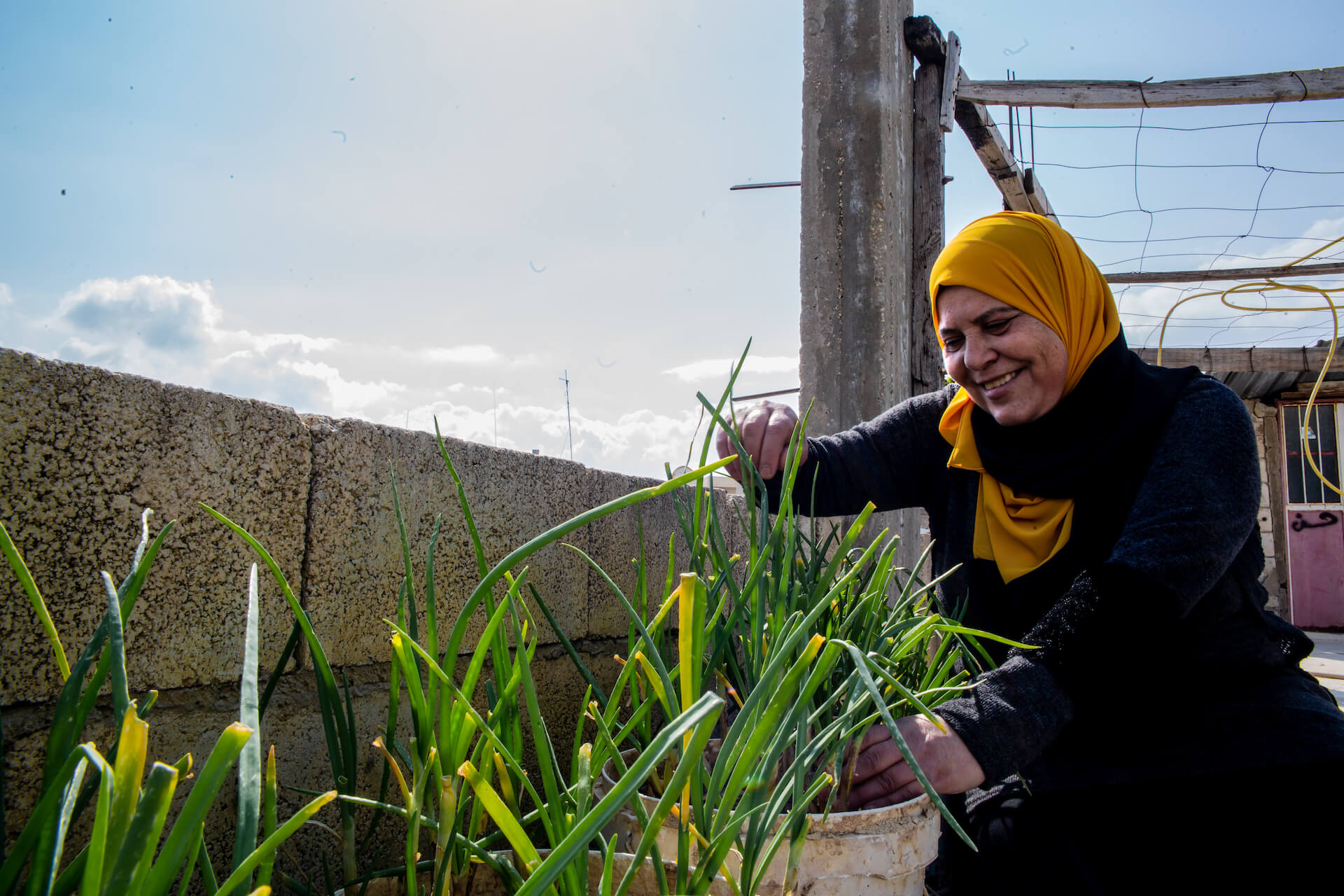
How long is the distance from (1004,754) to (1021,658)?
0.19 m

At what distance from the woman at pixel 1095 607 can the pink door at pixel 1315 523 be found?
33.6 feet

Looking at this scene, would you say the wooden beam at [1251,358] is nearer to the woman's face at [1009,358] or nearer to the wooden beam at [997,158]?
the wooden beam at [997,158]

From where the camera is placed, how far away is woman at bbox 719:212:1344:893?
1.23 meters

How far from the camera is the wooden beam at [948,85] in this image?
10.1ft

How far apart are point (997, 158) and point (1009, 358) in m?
2.58

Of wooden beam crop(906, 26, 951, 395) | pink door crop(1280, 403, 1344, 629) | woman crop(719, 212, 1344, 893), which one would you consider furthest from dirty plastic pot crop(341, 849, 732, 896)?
pink door crop(1280, 403, 1344, 629)

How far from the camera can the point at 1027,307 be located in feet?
5.30

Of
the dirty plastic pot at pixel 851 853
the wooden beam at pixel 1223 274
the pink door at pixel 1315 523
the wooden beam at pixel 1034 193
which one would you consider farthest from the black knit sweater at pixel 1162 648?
the pink door at pixel 1315 523

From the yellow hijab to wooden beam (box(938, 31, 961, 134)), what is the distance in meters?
1.52

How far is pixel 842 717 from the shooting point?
2.08 ft

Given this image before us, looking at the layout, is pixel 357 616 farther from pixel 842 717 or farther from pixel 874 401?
pixel 874 401

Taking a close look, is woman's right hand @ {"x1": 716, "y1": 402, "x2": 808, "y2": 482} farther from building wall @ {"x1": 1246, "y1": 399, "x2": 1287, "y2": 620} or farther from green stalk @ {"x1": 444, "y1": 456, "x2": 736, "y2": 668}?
building wall @ {"x1": 1246, "y1": 399, "x2": 1287, "y2": 620}

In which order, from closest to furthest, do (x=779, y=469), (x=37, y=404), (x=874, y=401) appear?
(x=37, y=404) → (x=779, y=469) → (x=874, y=401)

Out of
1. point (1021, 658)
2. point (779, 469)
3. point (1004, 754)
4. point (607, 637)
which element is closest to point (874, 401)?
point (779, 469)
